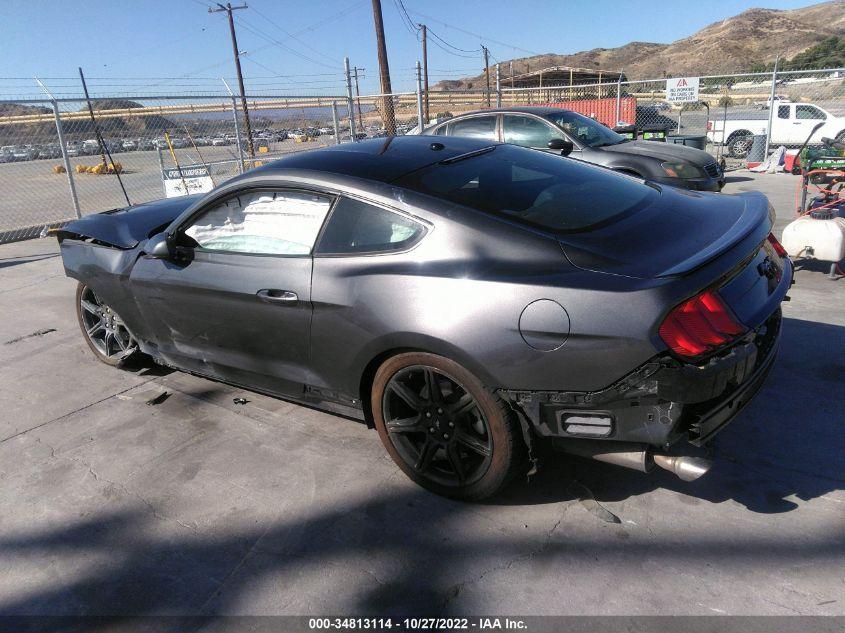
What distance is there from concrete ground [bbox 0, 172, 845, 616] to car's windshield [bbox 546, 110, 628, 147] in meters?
5.59

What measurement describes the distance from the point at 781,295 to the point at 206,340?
2987 mm

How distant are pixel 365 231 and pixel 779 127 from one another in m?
17.5

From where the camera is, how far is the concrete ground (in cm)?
229

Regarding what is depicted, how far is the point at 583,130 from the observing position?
8.90 metres

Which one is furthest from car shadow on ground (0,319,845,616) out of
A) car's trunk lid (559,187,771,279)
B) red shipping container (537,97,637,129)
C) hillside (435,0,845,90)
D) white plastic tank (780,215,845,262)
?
hillside (435,0,845,90)

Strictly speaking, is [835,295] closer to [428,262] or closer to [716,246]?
[716,246]

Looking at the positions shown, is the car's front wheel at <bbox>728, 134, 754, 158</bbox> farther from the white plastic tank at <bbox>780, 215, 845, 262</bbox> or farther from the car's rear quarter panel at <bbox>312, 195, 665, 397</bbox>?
the car's rear quarter panel at <bbox>312, 195, 665, 397</bbox>

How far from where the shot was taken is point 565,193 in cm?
305

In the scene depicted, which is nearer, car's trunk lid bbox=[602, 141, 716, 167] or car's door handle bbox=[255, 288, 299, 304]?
car's door handle bbox=[255, 288, 299, 304]

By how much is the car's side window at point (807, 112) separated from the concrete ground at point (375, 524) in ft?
50.5

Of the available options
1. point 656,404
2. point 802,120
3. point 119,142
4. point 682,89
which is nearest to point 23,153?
point 119,142

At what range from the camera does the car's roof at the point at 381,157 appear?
3.03 metres

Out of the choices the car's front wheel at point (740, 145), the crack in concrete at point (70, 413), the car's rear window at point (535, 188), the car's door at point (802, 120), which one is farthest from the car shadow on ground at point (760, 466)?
the car's door at point (802, 120)

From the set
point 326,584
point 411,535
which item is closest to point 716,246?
point 411,535
